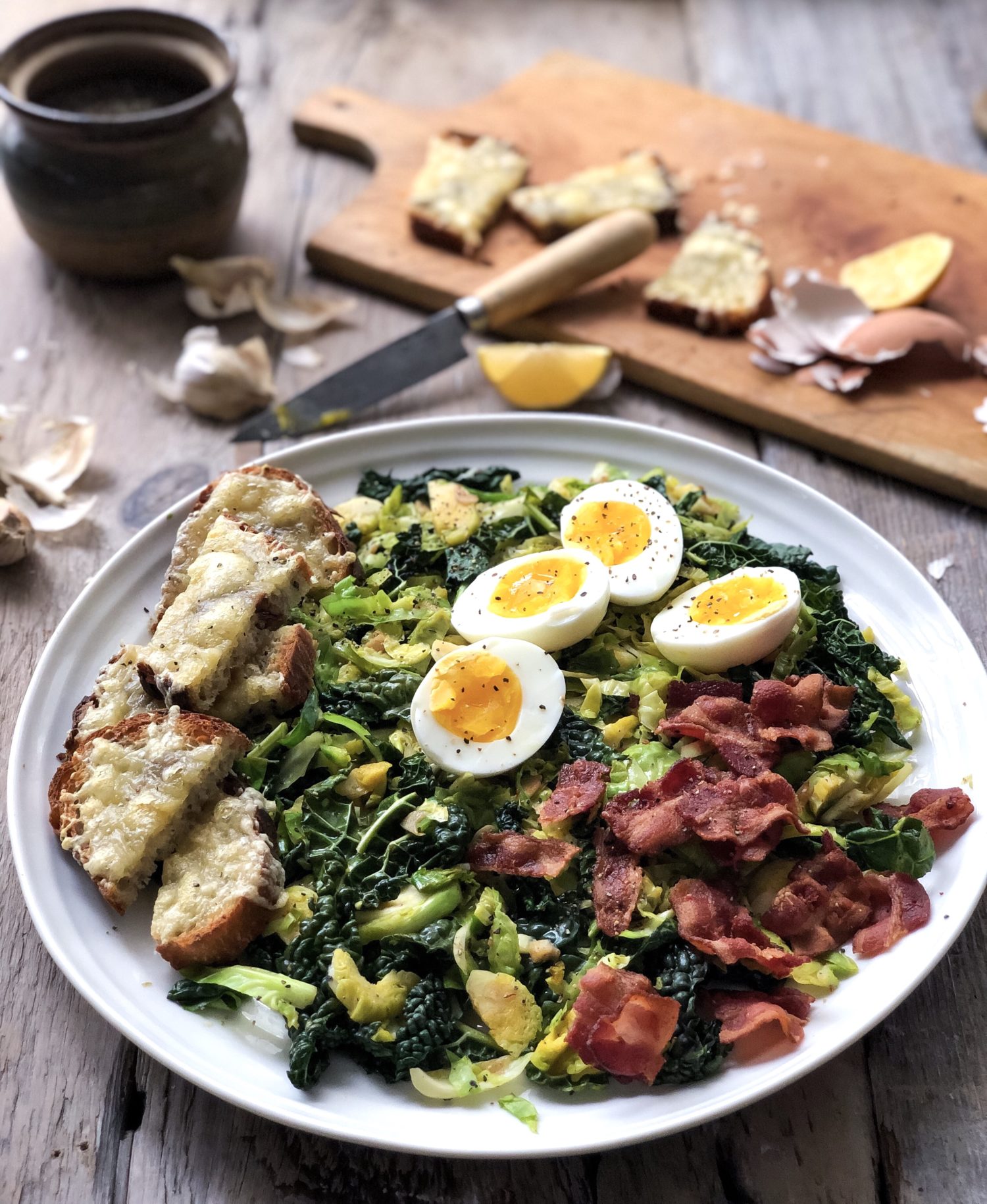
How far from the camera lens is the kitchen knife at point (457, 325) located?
5.46m

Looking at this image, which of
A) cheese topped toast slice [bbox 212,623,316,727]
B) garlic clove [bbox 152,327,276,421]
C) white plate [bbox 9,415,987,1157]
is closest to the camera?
white plate [bbox 9,415,987,1157]

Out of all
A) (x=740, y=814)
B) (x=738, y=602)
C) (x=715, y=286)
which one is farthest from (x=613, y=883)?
(x=715, y=286)

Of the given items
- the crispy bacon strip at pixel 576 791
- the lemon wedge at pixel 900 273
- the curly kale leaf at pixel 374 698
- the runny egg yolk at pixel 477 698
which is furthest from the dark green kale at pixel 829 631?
the lemon wedge at pixel 900 273

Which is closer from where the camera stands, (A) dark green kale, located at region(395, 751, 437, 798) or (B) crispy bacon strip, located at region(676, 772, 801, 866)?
(B) crispy bacon strip, located at region(676, 772, 801, 866)

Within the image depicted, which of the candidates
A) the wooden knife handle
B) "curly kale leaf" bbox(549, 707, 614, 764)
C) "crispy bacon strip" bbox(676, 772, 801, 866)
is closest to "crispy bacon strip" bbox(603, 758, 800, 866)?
"crispy bacon strip" bbox(676, 772, 801, 866)

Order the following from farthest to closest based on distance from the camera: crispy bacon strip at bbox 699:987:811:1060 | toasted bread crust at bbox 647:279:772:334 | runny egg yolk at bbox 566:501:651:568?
toasted bread crust at bbox 647:279:772:334 → runny egg yolk at bbox 566:501:651:568 → crispy bacon strip at bbox 699:987:811:1060

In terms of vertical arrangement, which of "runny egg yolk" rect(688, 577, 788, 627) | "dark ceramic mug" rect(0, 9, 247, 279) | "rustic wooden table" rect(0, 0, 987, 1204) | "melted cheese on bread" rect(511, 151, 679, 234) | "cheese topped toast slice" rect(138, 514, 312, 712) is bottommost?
"rustic wooden table" rect(0, 0, 987, 1204)

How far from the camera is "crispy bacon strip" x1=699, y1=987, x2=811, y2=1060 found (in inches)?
122

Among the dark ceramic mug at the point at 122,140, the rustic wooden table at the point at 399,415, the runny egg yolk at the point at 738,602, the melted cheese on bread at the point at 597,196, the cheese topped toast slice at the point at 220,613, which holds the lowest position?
the rustic wooden table at the point at 399,415

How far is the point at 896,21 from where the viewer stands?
8.48 m

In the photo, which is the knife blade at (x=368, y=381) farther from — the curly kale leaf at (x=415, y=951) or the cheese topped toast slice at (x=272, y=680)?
the curly kale leaf at (x=415, y=951)

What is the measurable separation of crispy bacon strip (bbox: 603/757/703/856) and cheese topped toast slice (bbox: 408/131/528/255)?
12.3 feet

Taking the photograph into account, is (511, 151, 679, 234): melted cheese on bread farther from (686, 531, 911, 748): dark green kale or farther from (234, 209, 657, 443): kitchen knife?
(686, 531, 911, 748): dark green kale

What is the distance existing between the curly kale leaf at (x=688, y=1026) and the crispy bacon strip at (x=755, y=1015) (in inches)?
1.3
